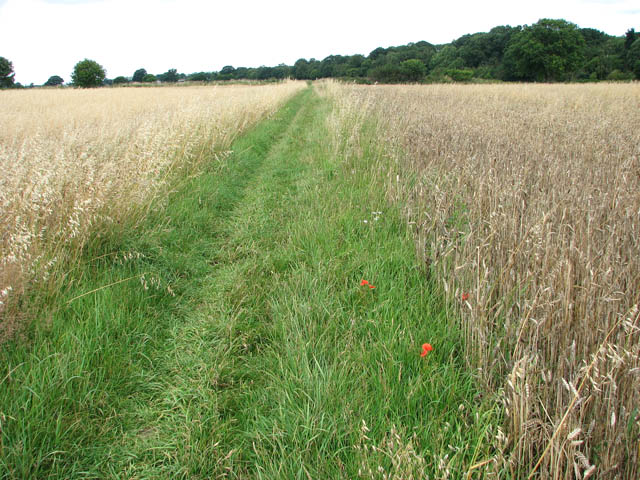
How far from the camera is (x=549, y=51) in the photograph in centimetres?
5134

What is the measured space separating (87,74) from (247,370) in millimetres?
63709

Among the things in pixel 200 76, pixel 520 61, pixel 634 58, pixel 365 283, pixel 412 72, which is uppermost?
pixel 200 76

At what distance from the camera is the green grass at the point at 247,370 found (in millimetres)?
1766

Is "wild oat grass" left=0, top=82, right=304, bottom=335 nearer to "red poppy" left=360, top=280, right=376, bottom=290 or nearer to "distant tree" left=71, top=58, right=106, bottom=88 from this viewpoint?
"red poppy" left=360, top=280, right=376, bottom=290

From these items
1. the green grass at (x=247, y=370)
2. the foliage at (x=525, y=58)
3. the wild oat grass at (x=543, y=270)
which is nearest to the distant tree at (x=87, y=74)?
the foliage at (x=525, y=58)

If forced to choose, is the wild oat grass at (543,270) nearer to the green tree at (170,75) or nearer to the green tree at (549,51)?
the green tree at (549,51)

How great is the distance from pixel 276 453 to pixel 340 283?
1.62m

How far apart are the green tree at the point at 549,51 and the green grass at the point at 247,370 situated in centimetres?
6130

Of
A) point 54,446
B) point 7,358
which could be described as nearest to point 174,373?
point 54,446

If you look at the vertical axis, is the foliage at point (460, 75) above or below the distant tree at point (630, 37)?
below

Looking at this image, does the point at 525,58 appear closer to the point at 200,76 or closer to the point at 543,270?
the point at 200,76

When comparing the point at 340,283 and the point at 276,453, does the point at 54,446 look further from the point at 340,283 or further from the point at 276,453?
the point at 340,283

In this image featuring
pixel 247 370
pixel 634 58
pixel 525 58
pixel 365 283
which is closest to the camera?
pixel 247 370

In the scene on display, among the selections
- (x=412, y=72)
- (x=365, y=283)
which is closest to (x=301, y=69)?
(x=412, y=72)
